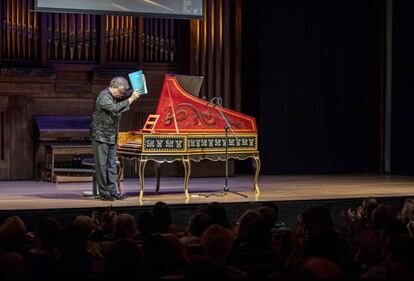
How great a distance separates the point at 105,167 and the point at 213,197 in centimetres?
132

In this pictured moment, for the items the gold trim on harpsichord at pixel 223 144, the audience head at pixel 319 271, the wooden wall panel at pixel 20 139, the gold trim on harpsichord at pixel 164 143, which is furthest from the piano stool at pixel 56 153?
the audience head at pixel 319 271

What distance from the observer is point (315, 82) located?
13141mm

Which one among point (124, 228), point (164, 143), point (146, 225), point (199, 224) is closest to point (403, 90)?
point (164, 143)

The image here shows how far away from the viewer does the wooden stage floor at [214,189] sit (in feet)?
27.7

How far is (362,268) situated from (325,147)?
9.04 metres

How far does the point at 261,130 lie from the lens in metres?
12.8

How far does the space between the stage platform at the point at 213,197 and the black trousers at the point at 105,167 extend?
18 centimetres

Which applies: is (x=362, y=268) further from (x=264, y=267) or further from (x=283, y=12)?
(x=283, y=12)

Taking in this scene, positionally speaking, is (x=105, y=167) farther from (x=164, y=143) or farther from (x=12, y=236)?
(x=12, y=236)

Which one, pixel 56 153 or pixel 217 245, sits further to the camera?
pixel 56 153

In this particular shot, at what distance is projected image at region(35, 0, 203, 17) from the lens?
10844mm

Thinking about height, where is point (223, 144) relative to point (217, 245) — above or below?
above

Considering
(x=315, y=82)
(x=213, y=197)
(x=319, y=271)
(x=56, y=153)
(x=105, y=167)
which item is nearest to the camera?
(x=319, y=271)

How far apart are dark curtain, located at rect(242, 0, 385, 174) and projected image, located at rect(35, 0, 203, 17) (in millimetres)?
1434
